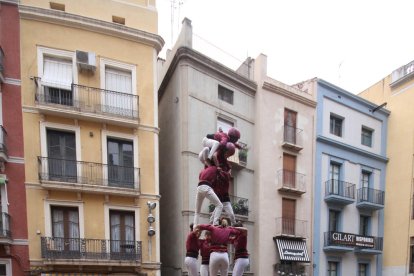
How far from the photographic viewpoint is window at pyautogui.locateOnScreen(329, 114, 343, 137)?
75.9ft

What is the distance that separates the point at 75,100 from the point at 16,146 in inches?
120

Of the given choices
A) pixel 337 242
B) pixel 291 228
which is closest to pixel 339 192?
pixel 337 242

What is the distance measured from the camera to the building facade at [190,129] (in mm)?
16891

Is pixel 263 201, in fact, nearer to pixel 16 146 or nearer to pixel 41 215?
pixel 41 215

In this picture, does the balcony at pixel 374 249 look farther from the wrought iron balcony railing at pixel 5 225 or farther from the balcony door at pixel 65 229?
the wrought iron balcony railing at pixel 5 225

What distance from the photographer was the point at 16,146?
14.0 m

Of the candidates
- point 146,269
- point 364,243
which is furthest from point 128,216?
point 364,243

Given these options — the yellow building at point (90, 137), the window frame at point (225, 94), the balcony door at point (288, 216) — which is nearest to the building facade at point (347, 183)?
the balcony door at point (288, 216)

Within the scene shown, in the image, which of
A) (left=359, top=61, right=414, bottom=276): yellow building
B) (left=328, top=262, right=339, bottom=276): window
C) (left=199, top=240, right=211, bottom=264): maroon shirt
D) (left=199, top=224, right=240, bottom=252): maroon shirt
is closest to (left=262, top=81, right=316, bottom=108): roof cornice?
(left=359, top=61, right=414, bottom=276): yellow building

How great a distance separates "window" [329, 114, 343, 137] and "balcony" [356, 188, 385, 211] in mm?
4289

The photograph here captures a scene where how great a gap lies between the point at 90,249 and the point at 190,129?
7177 millimetres

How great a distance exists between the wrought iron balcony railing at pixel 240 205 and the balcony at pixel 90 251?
5742 mm

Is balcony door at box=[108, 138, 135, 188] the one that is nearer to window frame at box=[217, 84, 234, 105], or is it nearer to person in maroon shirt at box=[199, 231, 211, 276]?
window frame at box=[217, 84, 234, 105]

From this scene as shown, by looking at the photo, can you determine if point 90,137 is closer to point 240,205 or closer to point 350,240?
point 240,205
